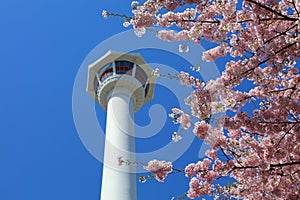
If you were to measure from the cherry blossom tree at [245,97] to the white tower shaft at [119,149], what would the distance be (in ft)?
34.7

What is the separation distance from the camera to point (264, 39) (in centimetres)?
507

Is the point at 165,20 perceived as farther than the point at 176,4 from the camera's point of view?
Yes

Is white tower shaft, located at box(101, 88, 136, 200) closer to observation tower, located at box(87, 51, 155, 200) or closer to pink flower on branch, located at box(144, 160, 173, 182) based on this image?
observation tower, located at box(87, 51, 155, 200)

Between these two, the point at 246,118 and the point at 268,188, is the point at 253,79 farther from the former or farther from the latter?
the point at 268,188

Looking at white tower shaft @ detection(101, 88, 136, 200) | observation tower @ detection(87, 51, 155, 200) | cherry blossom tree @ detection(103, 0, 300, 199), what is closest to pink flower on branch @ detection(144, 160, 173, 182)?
cherry blossom tree @ detection(103, 0, 300, 199)

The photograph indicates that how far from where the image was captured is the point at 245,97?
5844mm

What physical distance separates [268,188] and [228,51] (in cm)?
233

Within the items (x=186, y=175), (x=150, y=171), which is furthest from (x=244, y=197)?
(x=150, y=171)

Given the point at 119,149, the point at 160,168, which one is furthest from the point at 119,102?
the point at 160,168

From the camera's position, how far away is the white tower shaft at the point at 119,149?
1841cm

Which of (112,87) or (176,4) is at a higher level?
(112,87)

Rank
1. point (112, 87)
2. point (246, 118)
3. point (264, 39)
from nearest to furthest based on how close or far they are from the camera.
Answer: point (264, 39) < point (246, 118) < point (112, 87)

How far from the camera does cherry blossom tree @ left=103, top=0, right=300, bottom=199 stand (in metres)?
5.01

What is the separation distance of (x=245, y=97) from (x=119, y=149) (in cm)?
1520
